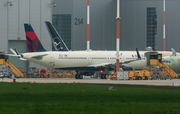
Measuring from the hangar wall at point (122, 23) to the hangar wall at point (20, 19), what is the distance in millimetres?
4887

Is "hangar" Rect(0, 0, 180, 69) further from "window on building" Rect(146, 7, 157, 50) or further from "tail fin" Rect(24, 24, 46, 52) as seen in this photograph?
"tail fin" Rect(24, 24, 46, 52)

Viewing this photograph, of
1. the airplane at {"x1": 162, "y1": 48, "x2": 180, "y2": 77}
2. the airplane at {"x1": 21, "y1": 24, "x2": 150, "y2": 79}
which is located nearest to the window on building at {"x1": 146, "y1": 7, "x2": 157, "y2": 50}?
the airplane at {"x1": 162, "y1": 48, "x2": 180, "y2": 77}

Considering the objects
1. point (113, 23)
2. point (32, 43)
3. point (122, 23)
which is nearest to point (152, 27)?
point (122, 23)

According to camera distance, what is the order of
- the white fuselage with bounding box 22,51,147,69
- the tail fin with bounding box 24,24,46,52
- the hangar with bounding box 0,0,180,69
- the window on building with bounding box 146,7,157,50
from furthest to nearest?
the window on building with bounding box 146,7,157,50
the hangar with bounding box 0,0,180,69
the tail fin with bounding box 24,24,46,52
the white fuselage with bounding box 22,51,147,69

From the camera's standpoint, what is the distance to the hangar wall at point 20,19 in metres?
74.3

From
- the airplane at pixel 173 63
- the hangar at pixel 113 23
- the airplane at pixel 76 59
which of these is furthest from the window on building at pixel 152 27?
the airplane at pixel 76 59

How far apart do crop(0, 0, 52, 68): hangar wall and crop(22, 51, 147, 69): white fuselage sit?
75.4 feet

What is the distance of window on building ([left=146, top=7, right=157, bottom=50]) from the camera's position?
265ft

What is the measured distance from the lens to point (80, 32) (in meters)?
80.1

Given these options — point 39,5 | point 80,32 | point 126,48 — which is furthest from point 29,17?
point 126,48

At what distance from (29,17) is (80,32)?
13498mm

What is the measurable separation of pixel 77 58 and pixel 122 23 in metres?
31.4

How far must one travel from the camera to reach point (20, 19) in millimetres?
74875

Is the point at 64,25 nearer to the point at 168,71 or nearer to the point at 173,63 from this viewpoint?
the point at 173,63
